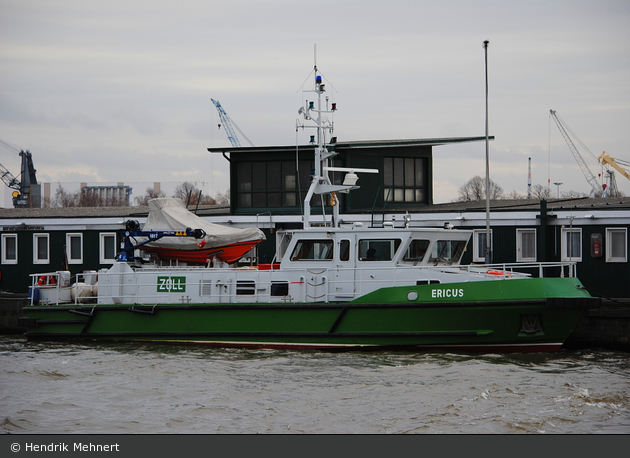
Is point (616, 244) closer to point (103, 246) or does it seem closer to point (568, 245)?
point (568, 245)

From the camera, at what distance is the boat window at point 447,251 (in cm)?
1460

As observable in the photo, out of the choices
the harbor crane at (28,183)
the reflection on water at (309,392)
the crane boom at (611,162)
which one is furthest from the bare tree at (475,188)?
the reflection on water at (309,392)

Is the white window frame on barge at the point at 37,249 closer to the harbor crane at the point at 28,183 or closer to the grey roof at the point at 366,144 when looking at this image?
the grey roof at the point at 366,144

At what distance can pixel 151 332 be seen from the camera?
15164 mm

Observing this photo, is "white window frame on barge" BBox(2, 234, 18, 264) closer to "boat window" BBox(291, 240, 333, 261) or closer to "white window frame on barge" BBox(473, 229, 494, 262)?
"boat window" BBox(291, 240, 333, 261)

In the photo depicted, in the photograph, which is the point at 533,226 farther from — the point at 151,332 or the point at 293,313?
the point at 151,332

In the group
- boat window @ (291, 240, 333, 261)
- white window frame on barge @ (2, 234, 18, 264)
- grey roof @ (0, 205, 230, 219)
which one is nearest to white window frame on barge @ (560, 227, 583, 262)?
boat window @ (291, 240, 333, 261)

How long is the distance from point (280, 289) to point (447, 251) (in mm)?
3623

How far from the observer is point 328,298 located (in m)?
14.5

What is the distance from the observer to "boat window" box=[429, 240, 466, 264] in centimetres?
1460

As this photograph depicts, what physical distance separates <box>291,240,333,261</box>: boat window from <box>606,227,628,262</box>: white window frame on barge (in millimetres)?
8014

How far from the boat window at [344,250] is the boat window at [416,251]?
3.86 feet

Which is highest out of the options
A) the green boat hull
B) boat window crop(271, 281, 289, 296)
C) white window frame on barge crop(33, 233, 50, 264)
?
white window frame on barge crop(33, 233, 50, 264)
